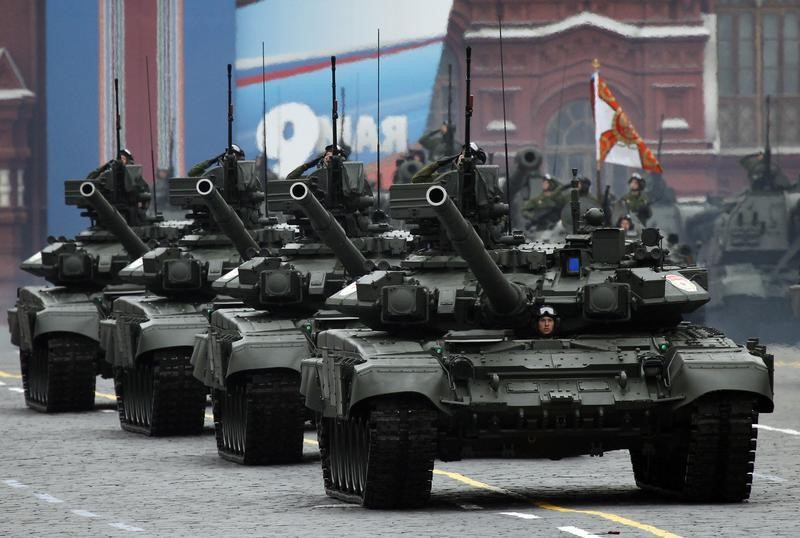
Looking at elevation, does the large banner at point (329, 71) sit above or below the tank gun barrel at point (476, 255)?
above

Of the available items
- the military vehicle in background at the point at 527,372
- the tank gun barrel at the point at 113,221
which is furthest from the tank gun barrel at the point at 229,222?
the military vehicle in background at the point at 527,372

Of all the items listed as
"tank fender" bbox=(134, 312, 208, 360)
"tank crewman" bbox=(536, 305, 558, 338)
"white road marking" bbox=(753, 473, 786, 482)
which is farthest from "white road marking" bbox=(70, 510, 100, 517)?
"tank fender" bbox=(134, 312, 208, 360)

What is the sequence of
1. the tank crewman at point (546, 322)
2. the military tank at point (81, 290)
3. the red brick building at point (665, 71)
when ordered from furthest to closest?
the red brick building at point (665, 71)
the military tank at point (81, 290)
the tank crewman at point (546, 322)

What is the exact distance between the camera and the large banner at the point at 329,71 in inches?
2507

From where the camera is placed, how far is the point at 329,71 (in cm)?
6388

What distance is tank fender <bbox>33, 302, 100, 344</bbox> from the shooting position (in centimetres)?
3078

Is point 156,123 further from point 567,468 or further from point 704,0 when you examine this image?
point 567,468

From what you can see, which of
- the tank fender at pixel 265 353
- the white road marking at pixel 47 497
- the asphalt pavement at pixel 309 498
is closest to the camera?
the asphalt pavement at pixel 309 498

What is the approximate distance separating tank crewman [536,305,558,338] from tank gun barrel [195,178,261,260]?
7.97 m

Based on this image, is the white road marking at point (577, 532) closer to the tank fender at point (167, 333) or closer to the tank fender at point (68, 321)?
the tank fender at point (167, 333)

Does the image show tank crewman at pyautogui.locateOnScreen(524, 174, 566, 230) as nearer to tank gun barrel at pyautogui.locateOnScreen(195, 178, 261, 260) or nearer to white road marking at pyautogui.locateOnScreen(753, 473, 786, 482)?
tank gun barrel at pyautogui.locateOnScreen(195, 178, 261, 260)

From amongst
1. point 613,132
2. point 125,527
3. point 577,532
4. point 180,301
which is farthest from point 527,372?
point 613,132

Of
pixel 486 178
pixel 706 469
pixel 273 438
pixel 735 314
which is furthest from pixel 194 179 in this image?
pixel 735 314

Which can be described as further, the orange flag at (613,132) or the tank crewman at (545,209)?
the orange flag at (613,132)
